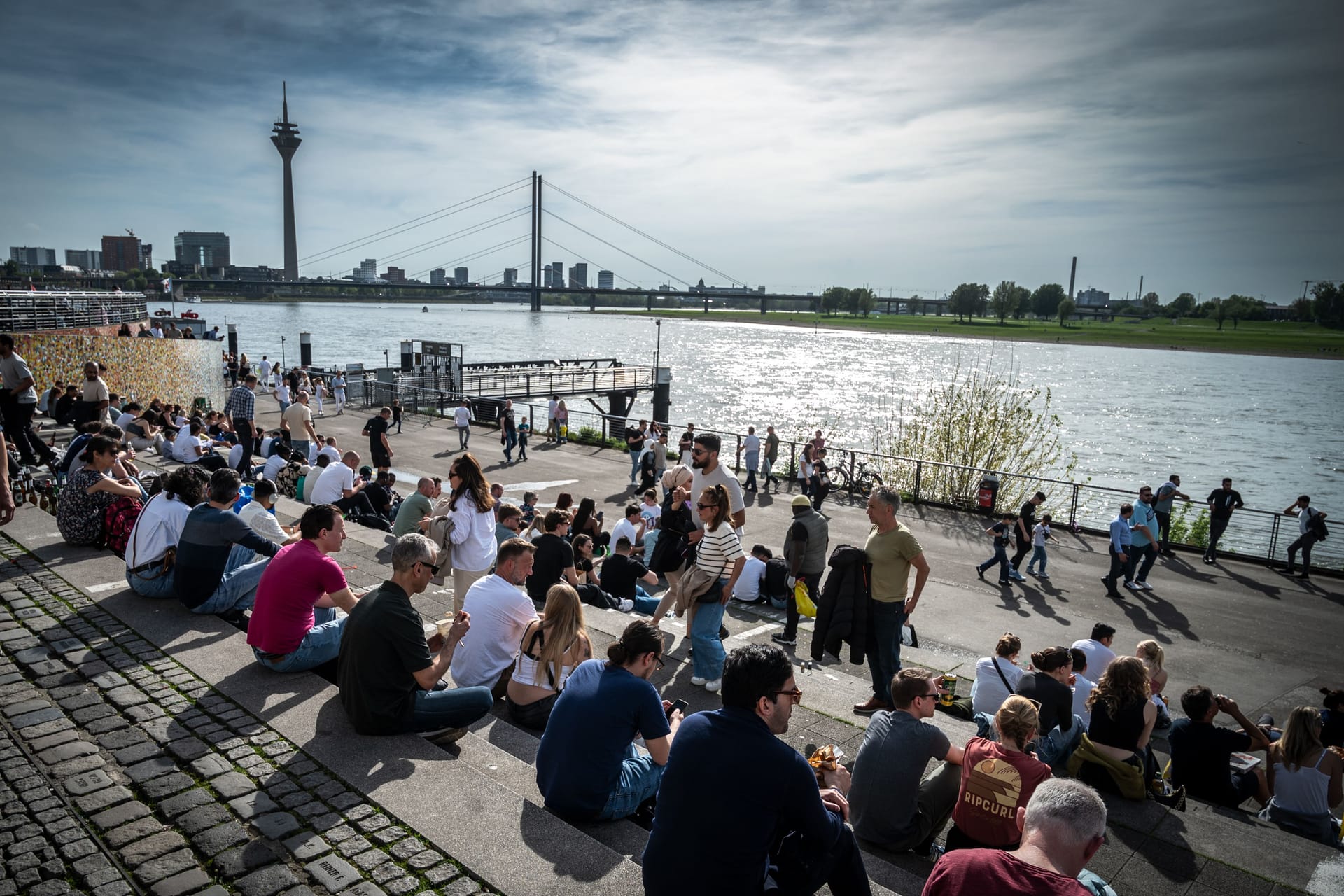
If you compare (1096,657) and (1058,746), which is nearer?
(1058,746)

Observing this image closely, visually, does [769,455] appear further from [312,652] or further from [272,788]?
[272,788]

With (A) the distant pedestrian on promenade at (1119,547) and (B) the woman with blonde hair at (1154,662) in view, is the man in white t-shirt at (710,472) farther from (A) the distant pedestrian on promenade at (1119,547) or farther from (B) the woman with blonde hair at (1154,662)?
(A) the distant pedestrian on promenade at (1119,547)

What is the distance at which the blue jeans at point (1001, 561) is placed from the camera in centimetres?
1268

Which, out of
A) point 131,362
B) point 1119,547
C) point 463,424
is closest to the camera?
point 1119,547

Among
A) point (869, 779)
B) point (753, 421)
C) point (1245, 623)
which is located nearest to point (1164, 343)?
point (753, 421)

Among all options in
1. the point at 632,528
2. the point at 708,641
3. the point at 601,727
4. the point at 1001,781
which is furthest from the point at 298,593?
the point at 632,528

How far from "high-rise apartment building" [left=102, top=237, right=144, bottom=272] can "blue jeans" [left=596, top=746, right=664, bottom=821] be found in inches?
6918

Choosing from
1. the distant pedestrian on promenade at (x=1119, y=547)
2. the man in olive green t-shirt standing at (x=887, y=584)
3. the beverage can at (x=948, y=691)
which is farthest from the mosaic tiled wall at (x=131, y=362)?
the distant pedestrian on promenade at (x=1119, y=547)

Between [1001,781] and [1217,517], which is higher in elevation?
[1001,781]

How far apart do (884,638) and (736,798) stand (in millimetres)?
3842

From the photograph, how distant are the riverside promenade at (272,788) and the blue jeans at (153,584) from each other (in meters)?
0.09

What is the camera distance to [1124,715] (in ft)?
17.2

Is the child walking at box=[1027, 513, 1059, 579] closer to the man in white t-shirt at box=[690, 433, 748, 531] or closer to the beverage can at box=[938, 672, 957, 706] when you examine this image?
the beverage can at box=[938, 672, 957, 706]

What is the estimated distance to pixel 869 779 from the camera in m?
4.05
